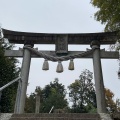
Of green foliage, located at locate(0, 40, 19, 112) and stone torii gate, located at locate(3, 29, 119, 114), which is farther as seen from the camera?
green foliage, located at locate(0, 40, 19, 112)

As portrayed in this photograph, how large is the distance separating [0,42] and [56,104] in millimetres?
22358

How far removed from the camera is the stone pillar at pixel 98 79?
9.80 metres

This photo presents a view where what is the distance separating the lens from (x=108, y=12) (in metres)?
8.83

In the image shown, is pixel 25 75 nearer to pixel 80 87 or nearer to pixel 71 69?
pixel 71 69

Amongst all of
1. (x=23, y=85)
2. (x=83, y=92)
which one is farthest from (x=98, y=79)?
(x=83, y=92)

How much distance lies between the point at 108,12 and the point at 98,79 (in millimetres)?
2975

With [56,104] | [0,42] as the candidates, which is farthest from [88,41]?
[56,104]

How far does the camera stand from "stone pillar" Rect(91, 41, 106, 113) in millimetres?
9801

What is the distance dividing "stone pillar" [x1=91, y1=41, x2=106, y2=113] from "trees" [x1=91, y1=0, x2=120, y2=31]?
5.21 ft

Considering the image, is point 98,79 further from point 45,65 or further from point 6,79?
point 6,79

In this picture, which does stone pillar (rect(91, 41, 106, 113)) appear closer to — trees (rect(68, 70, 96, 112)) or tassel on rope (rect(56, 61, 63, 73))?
tassel on rope (rect(56, 61, 63, 73))

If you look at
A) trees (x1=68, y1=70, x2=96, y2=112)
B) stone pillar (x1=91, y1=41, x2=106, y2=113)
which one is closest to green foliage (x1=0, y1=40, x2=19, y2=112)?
stone pillar (x1=91, y1=41, x2=106, y2=113)

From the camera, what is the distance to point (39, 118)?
6.68 m

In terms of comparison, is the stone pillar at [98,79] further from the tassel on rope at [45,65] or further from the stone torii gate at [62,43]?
the tassel on rope at [45,65]
